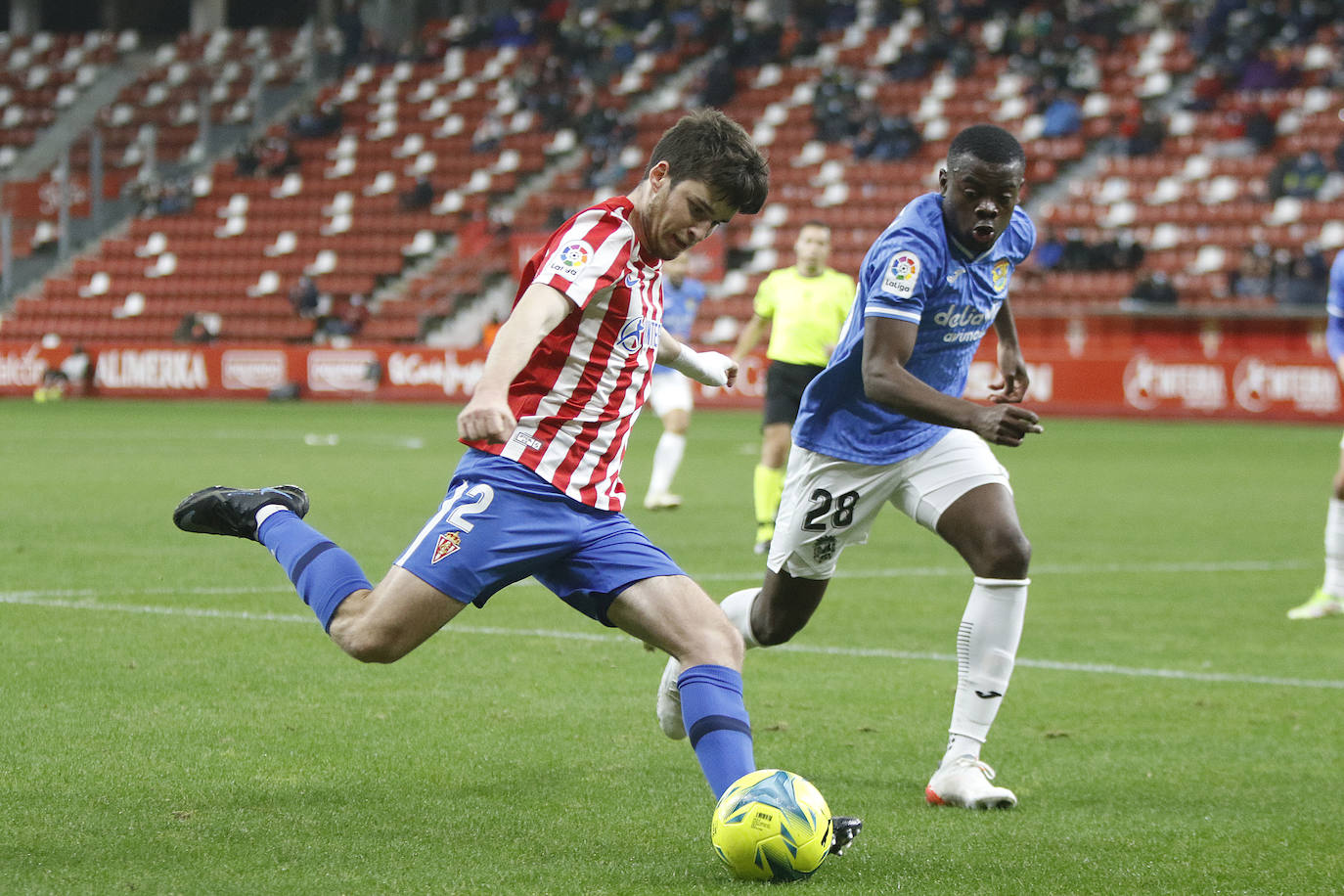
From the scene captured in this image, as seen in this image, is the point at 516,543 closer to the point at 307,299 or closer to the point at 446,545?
the point at 446,545

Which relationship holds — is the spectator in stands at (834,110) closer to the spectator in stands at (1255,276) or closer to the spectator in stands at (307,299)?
the spectator in stands at (1255,276)

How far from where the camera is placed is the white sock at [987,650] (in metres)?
5.21

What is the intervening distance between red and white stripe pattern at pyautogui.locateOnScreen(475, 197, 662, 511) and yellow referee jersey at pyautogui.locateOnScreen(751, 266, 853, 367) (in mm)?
7983

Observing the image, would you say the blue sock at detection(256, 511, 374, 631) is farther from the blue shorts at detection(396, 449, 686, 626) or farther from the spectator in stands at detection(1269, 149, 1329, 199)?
the spectator in stands at detection(1269, 149, 1329, 199)

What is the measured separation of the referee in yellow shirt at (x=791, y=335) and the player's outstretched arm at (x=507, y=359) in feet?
25.8

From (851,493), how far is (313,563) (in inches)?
73.5

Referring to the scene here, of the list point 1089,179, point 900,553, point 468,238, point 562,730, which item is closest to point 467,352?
point 468,238

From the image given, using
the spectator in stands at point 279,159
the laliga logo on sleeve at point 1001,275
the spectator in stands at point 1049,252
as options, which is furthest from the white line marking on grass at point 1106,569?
the spectator in stands at point 279,159

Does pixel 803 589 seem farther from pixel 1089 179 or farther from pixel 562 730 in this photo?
pixel 1089 179

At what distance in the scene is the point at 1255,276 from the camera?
26922 mm

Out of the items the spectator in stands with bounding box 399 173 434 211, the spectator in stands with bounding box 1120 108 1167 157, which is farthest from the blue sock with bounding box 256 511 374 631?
the spectator in stands with bounding box 399 173 434 211

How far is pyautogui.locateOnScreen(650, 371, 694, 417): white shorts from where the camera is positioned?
14.6 m

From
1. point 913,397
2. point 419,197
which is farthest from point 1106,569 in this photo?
point 419,197

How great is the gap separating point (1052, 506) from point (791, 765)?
31.9 ft
